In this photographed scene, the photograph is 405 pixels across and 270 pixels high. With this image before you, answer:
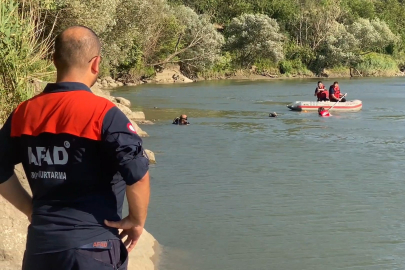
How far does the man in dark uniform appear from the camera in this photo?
8.61 ft

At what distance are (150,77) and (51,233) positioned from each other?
4494 cm

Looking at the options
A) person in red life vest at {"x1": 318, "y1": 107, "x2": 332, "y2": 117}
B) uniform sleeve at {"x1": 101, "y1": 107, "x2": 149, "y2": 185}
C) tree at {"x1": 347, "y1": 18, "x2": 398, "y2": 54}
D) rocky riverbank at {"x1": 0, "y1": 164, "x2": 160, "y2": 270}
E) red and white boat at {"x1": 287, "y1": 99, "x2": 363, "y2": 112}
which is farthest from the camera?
tree at {"x1": 347, "y1": 18, "x2": 398, "y2": 54}

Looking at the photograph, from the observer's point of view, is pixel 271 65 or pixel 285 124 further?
pixel 271 65

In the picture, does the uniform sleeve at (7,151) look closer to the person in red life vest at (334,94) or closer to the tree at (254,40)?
the person in red life vest at (334,94)

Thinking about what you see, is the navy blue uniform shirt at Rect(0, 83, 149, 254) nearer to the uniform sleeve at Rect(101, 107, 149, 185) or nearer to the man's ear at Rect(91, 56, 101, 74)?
the uniform sleeve at Rect(101, 107, 149, 185)

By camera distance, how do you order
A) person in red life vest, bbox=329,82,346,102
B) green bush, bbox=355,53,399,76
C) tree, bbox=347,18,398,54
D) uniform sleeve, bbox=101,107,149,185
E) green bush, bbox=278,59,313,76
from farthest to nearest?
1. tree, bbox=347,18,398,54
2. green bush, bbox=355,53,399,76
3. green bush, bbox=278,59,313,76
4. person in red life vest, bbox=329,82,346,102
5. uniform sleeve, bbox=101,107,149,185

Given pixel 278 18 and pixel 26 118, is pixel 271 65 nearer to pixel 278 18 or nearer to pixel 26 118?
pixel 278 18

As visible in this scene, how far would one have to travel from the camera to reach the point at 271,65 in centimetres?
5678

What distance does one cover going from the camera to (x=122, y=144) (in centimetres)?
260

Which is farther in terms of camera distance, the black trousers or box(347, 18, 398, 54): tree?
box(347, 18, 398, 54): tree

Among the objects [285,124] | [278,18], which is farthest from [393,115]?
[278,18]

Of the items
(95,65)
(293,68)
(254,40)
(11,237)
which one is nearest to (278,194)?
(11,237)

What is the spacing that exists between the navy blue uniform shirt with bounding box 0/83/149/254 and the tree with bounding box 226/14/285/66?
52574 mm

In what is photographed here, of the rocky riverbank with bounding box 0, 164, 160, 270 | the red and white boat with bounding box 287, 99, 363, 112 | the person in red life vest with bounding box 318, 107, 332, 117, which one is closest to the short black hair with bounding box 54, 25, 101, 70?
the rocky riverbank with bounding box 0, 164, 160, 270
